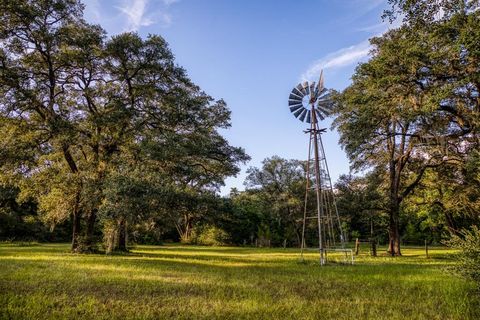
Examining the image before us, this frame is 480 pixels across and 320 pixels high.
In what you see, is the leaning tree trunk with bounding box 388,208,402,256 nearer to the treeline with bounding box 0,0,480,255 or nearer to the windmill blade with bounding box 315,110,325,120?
the treeline with bounding box 0,0,480,255

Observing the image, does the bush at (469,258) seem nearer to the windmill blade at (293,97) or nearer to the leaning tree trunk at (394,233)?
the windmill blade at (293,97)

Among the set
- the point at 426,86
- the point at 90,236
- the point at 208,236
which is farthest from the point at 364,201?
the point at 208,236

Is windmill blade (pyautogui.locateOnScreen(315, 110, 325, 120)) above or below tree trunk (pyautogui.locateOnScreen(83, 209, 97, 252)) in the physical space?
above

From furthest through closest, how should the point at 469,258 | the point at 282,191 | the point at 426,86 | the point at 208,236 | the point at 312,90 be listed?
the point at 282,191 → the point at 208,236 → the point at 312,90 → the point at 426,86 → the point at 469,258

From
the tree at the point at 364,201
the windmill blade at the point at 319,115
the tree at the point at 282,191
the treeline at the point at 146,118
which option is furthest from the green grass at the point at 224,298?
the tree at the point at 282,191

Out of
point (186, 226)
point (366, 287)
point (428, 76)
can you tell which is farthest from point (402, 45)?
point (186, 226)

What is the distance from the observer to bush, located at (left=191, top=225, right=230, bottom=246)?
48.8 m

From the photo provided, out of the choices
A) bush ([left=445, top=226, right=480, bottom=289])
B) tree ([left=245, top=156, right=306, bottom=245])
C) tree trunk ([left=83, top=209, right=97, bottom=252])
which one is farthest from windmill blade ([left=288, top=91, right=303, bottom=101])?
tree ([left=245, top=156, right=306, bottom=245])

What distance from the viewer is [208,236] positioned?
161ft

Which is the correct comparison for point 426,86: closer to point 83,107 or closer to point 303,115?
point 303,115

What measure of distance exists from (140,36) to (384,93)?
14.9m

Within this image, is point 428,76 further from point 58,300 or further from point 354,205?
point 58,300

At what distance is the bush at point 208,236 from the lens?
Result: 4881cm

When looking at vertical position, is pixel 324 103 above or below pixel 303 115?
above
